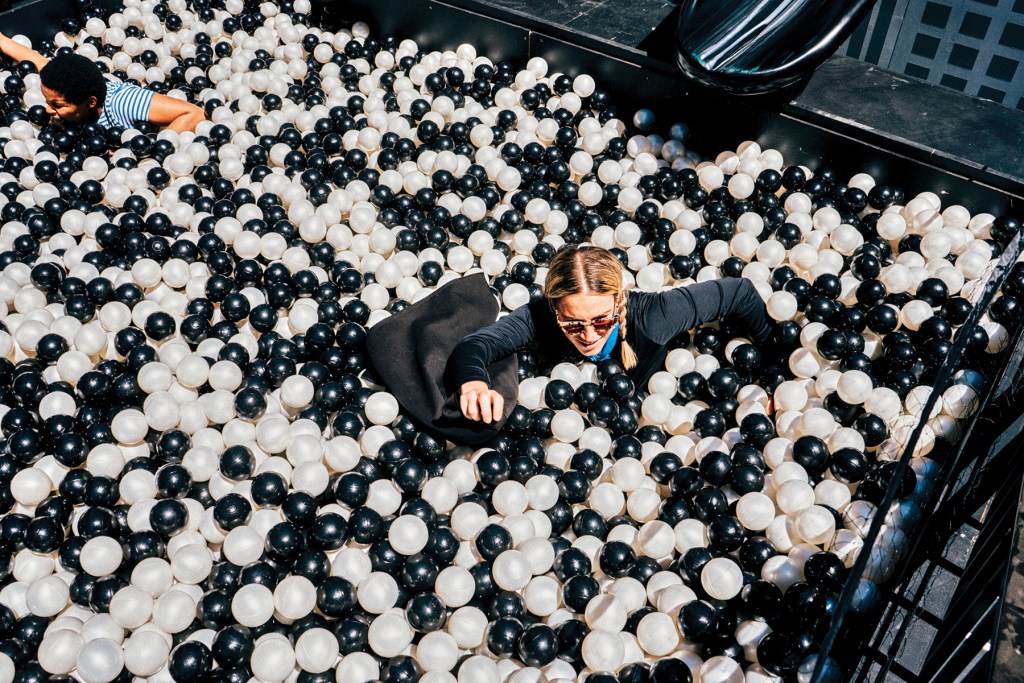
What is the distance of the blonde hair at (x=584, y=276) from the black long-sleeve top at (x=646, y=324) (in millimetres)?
155

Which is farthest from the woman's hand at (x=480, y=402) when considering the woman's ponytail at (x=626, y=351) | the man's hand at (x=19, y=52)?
the man's hand at (x=19, y=52)

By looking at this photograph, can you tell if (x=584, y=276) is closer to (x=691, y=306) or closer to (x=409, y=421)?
(x=691, y=306)

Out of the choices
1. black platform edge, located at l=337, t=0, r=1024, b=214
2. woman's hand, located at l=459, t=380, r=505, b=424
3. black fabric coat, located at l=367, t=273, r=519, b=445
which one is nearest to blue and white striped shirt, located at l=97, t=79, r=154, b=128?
black platform edge, located at l=337, t=0, r=1024, b=214

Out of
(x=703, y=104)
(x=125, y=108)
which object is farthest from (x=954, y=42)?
(x=125, y=108)

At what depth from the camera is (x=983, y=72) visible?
15.1 ft

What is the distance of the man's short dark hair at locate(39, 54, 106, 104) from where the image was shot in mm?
3641

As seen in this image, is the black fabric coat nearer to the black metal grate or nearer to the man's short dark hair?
the man's short dark hair

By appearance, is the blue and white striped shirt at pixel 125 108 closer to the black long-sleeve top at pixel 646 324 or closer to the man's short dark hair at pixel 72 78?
the man's short dark hair at pixel 72 78

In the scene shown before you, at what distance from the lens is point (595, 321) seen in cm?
232

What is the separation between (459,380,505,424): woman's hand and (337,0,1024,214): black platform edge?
6.29 feet

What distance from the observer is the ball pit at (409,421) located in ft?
6.75

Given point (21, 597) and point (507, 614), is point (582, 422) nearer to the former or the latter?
point (507, 614)

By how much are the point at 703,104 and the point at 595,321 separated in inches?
69.0

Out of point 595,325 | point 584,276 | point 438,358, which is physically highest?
point 584,276
